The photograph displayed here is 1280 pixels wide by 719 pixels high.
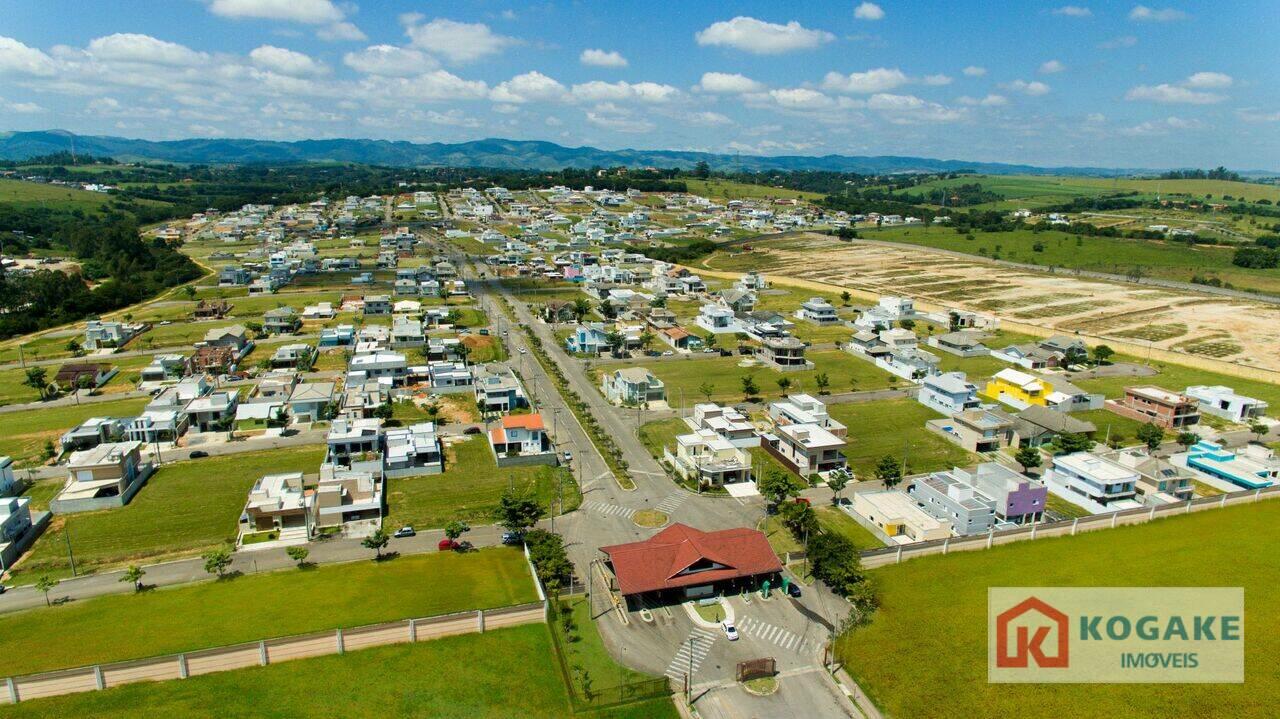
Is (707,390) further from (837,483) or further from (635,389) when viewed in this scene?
(837,483)

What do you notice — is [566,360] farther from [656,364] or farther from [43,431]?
[43,431]

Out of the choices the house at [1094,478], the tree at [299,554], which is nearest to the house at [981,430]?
the house at [1094,478]

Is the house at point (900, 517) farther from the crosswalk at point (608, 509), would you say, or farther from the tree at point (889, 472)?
the crosswalk at point (608, 509)

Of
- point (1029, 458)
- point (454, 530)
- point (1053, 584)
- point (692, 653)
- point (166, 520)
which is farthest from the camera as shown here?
point (1029, 458)

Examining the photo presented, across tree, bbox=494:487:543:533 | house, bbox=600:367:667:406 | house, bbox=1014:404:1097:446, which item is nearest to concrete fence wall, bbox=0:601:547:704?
tree, bbox=494:487:543:533

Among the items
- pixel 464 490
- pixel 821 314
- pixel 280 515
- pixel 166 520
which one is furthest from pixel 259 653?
pixel 821 314

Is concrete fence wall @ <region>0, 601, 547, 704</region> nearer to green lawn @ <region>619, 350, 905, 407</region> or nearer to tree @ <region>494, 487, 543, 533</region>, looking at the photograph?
tree @ <region>494, 487, 543, 533</region>
